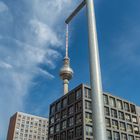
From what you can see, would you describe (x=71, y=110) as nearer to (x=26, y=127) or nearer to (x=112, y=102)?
(x=112, y=102)

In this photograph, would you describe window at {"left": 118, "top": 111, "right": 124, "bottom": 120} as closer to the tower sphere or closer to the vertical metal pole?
the tower sphere

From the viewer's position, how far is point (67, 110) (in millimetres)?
80188

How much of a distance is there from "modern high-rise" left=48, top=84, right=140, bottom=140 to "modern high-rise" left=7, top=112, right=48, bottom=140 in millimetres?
61344

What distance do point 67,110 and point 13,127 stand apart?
7593 cm

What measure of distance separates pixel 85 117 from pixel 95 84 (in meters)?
64.5

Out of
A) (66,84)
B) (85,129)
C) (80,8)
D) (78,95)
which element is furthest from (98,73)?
(66,84)

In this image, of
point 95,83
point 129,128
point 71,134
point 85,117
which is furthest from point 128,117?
point 95,83

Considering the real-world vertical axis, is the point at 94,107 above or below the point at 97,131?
above

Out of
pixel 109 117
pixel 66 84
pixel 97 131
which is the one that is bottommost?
pixel 97 131

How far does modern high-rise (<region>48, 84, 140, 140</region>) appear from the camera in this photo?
235ft

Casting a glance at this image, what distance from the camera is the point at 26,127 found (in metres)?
145

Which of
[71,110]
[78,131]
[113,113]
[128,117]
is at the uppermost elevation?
[71,110]

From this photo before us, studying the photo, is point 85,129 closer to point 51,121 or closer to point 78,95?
point 78,95

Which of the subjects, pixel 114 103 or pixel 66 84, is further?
pixel 66 84
